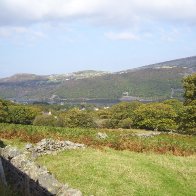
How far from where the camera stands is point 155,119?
332 feet

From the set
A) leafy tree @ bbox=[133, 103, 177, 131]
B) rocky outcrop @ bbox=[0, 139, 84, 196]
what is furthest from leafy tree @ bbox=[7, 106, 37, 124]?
rocky outcrop @ bbox=[0, 139, 84, 196]

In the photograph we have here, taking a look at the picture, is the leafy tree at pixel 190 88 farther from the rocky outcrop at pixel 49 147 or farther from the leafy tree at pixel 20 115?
the leafy tree at pixel 20 115

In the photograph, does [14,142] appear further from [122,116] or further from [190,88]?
[122,116]

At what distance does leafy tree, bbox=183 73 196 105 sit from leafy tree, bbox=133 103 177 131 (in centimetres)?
3901

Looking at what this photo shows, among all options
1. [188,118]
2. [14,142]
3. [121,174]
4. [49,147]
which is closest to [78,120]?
[188,118]

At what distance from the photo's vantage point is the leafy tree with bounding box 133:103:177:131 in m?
100

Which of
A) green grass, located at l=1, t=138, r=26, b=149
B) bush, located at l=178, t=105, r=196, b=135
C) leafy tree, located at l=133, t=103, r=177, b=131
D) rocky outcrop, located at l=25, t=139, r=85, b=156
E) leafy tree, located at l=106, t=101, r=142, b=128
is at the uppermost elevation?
rocky outcrop, located at l=25, t=139, r=85, b=156

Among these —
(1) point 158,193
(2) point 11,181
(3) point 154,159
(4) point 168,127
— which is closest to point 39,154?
(3) point 154,159

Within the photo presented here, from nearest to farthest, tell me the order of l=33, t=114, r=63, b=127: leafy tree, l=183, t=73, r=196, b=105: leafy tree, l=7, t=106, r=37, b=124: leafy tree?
1. l=183, t=73, r=196, b=105: leafy tree
2. l=33, t=114, r=63, b=127: leafy tree
3. l=7, t=106, r=37, b=124: leafy tree

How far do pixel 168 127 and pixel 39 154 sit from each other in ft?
257

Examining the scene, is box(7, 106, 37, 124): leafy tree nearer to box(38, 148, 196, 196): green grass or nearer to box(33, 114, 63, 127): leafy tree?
box(33, 114, 63, 127): leafy tree

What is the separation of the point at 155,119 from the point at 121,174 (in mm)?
81525

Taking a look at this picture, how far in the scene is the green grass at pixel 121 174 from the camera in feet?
62.1

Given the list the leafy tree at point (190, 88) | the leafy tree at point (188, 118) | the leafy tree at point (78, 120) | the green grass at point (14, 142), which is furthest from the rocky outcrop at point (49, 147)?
the leafy tree at point (78, 120)
